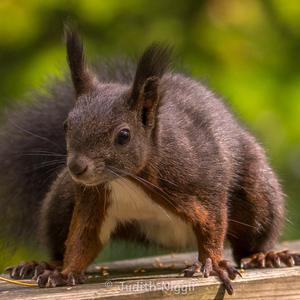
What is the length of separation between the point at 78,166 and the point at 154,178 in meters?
0.36

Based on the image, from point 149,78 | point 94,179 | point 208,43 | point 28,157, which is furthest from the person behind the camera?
point 208,43

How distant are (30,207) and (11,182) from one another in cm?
12

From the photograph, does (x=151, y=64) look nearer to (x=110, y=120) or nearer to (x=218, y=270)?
(x=110, y=120)

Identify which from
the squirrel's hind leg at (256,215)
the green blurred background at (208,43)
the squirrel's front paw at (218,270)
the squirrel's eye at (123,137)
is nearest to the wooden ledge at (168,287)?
the squirrel's front paw at (218,270)

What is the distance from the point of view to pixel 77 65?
10.2 ft

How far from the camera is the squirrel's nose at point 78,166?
9.14ft

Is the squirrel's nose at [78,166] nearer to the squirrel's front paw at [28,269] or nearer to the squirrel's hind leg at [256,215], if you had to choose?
the squirrel's front paw at [28,269]

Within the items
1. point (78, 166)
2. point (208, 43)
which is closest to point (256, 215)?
point (78, 166)

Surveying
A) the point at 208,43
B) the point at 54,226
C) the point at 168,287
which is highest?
the point at 208,43

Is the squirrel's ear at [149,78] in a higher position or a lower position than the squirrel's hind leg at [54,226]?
higher

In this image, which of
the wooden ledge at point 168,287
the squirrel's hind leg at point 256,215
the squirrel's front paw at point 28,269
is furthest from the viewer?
the squirrel's hind leg at point 256,215

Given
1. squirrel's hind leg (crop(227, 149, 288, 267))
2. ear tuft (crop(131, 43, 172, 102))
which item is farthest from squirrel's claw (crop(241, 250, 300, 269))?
ear tuft (crop(131, 43, 172, 102))

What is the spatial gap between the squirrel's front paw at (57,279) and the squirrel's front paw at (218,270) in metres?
0.33

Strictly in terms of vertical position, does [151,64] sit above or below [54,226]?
above
